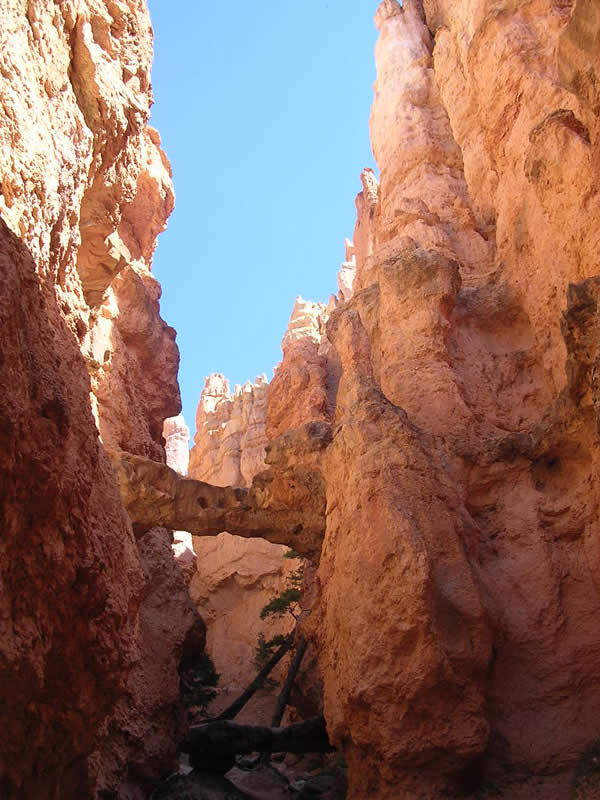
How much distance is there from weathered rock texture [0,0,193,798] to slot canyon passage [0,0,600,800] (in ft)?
0.08

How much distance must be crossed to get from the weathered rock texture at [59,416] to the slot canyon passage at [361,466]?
26mm

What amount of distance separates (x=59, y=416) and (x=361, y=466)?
5.64 m

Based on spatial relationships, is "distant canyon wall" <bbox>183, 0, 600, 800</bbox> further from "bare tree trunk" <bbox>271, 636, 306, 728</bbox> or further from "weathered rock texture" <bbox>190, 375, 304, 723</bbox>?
"weathered rock texture" <bbox>190, 375, 304, 723</bbox>

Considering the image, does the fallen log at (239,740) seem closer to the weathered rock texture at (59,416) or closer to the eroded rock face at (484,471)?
the weathered rock texture at (59,416)

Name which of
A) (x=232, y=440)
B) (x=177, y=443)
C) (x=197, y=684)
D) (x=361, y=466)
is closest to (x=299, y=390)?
(x=197, y=684)

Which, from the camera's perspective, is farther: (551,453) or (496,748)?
(551,453)

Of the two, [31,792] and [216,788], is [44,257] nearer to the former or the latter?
[31,792]

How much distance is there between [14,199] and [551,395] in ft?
31.2

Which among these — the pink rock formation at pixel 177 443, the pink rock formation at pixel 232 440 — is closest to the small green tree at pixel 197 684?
the pink rock formation at pixel 232 440

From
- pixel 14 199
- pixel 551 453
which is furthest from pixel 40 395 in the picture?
pixel 551 453

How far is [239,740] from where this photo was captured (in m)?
11.3

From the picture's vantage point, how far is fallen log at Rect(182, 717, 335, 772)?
1132 cm

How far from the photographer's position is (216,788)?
35.4 ft

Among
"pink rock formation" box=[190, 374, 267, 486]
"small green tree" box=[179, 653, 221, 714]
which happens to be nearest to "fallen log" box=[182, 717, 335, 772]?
"small green tree" box=[179, 653, 221, 714]
